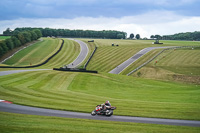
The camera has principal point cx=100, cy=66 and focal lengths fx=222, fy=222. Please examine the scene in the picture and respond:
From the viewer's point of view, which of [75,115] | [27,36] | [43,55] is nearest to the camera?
[75,115]

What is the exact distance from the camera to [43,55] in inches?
4080

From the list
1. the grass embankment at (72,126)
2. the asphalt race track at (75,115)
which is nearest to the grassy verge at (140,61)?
the asphalt race track at (75,115)

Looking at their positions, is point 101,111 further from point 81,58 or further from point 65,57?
point 65,57

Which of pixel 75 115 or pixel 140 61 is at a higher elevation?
pixel 140 61

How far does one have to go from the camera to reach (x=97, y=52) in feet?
344

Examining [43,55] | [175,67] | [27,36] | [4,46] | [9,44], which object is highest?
[27,36]

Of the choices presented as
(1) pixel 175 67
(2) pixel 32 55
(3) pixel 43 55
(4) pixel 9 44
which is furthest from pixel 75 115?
(4) pixel 9 44

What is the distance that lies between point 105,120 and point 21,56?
8730 centimetres

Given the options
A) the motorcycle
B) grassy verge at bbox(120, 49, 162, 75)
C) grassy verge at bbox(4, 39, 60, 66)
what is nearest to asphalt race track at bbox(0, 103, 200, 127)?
the motorcycle

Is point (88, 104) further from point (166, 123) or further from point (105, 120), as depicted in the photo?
point (166, 123)

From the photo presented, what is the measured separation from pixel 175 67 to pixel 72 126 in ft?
186

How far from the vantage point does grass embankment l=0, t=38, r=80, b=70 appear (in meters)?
92.4

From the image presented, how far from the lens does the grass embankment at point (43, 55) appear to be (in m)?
92.4

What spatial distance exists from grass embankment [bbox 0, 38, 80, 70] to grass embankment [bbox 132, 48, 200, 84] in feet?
119
